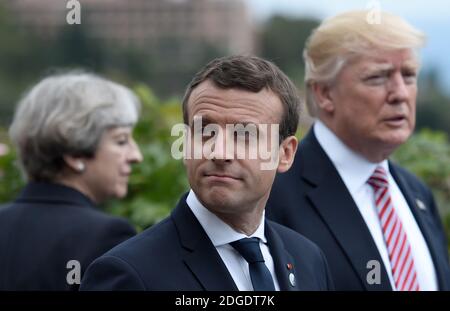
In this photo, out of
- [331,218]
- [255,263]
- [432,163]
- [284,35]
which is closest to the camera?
[255,263]

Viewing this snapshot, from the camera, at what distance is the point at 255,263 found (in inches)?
119

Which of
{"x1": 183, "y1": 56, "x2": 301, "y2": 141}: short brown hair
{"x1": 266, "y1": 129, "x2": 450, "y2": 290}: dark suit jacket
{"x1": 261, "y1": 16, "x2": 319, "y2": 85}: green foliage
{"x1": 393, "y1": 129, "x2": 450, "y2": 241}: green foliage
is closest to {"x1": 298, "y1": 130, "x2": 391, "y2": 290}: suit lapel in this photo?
{"x1": 266, "y1": 129, "x2": 450, "y2": 290}: dark suit jacket

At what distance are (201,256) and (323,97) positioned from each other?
5.62ft

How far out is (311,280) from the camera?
319 centimetres

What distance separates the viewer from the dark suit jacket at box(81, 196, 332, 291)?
283 centimetres

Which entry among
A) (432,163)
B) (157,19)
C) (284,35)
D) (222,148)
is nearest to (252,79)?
(222,148)

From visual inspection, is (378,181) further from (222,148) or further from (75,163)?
(222,148)

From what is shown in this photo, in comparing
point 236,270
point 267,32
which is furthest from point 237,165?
point 267,32

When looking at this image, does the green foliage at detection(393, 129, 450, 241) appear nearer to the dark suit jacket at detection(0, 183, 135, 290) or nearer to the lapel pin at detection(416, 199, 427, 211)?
the lapel pin at detection(416, 199, 427, 211)

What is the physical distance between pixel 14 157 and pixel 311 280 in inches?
132

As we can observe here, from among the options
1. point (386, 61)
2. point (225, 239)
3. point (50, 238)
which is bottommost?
point (50, 238)

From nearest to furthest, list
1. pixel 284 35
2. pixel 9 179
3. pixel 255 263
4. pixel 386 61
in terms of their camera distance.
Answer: pixel 255 263 < pixel 386 61 < pixel 9 179 < pixel 284 35

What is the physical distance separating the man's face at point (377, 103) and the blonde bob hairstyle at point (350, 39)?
0.13ft
